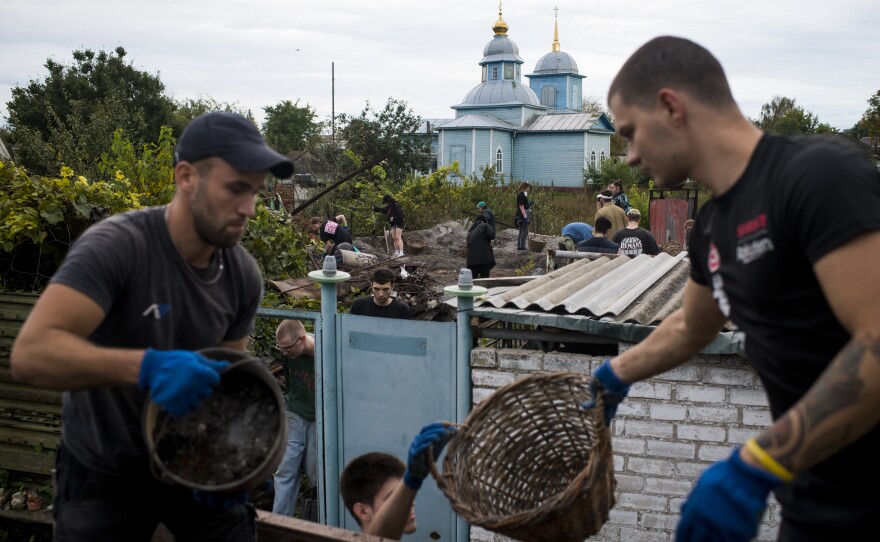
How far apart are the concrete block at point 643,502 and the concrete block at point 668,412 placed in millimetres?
471

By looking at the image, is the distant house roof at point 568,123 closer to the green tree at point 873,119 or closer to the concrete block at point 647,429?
the green tree at point 873,119

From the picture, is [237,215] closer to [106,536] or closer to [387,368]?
[106,536]

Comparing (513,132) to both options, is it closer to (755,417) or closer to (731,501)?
(755,417)

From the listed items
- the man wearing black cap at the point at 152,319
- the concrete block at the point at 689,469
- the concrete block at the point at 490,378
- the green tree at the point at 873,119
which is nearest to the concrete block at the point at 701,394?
the concrete block at the point at 689,469

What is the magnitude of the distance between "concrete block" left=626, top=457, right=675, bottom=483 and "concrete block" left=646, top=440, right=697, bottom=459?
0.04 m

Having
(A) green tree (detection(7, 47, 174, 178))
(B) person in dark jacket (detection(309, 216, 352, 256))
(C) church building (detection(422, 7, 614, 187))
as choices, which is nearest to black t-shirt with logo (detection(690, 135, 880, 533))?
(B) person in dark jacket (detection(309, 216, 352, 256))

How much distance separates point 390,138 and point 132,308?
31.3 meters

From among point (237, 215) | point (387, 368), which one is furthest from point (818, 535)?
point (387, 368)

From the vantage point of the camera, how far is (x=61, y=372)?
2301 mm

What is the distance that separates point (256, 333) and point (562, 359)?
3146 millimetres

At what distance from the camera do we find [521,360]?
15.9ft

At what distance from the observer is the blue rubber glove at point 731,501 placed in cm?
178

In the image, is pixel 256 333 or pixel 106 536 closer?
pixel 106 536

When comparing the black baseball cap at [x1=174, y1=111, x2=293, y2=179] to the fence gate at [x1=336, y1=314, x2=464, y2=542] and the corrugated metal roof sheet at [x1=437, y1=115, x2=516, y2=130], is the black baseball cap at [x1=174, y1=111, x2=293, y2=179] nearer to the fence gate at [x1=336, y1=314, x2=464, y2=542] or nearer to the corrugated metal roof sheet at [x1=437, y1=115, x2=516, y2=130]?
the fence gate at [x1=336, y1=314, x2=464, y2=542]
